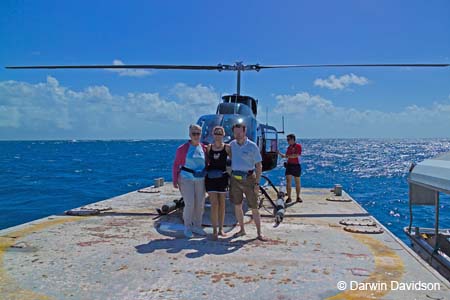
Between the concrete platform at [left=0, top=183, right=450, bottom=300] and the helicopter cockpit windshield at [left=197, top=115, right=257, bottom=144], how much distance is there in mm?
2131

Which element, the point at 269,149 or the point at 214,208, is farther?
the point at 269,149

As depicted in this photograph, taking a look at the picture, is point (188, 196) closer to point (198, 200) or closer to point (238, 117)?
point (198, 200)

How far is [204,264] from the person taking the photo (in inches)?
170

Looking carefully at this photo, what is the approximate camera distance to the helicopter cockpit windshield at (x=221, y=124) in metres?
7.72

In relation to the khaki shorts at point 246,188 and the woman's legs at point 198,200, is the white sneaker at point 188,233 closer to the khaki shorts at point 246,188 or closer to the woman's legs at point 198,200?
the woman's legs at point 198,200

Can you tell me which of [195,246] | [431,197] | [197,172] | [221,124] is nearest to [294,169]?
[221,124]

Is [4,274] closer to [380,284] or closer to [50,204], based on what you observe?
[380,284]

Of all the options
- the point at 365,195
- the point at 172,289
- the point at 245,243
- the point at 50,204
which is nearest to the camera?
the point at 172,289

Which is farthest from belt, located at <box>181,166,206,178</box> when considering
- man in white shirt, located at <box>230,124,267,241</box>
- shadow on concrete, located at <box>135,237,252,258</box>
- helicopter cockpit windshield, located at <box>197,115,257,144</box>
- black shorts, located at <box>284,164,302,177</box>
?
black shorts, located at <box>284,164,302,177</box>

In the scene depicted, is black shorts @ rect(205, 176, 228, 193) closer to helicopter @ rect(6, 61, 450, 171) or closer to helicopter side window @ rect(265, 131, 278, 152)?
helicopter @ rect(6, 61, 450, 171)

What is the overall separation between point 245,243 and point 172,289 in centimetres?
186

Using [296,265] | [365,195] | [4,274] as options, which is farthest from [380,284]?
[365,195]

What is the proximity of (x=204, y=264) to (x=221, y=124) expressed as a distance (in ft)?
13.5

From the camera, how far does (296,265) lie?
170 inches
